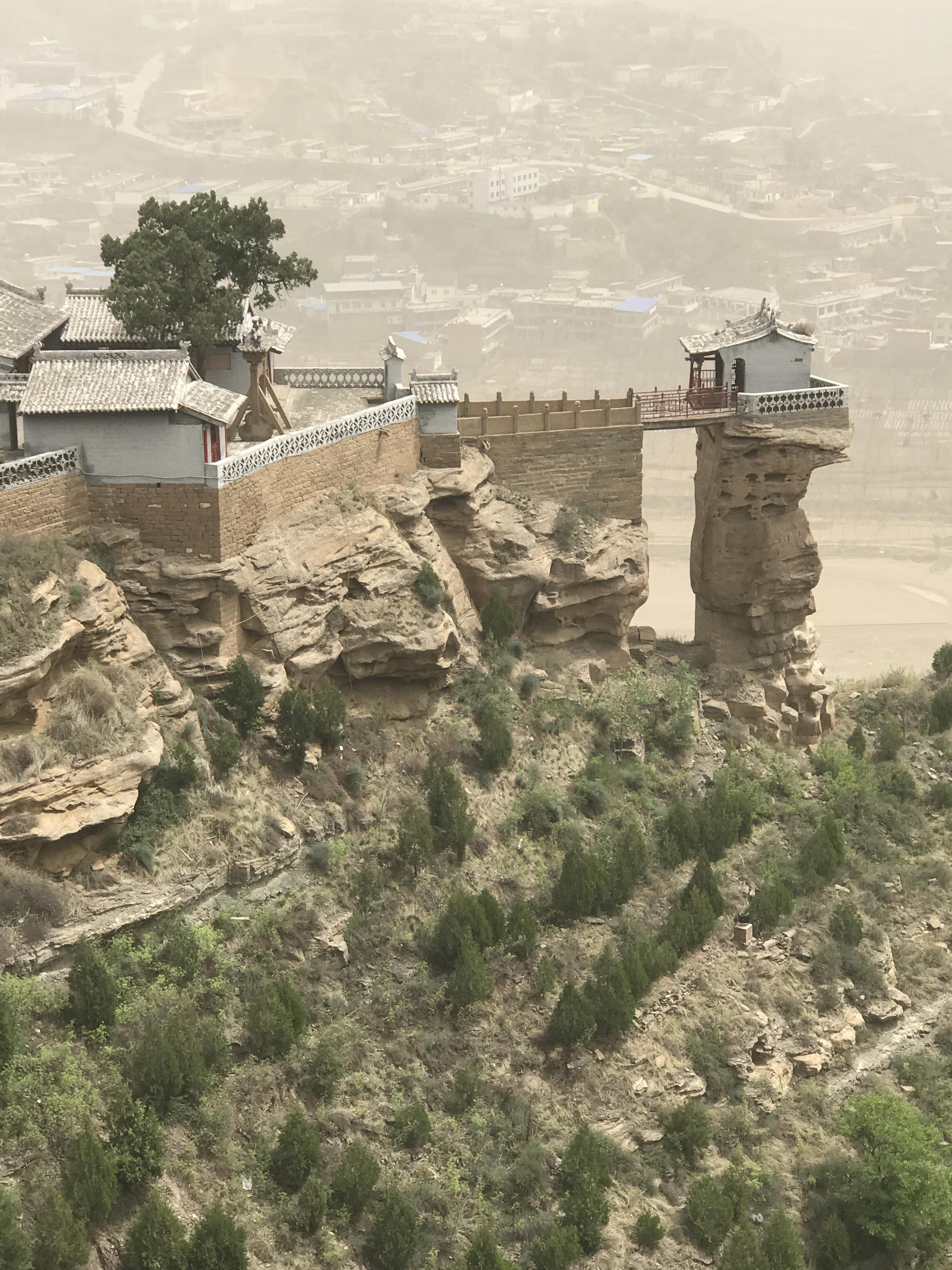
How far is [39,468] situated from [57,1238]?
15218mm

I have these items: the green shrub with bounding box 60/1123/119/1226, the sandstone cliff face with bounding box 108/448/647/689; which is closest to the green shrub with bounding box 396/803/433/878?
the sandstone cliff face with bounding box 108/448/647/689

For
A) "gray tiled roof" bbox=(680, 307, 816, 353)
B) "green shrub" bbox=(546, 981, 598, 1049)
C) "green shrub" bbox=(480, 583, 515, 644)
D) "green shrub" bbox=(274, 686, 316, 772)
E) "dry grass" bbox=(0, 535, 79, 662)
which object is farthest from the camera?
"gray tiled roof" bbox=(680, 307, 816, 353)

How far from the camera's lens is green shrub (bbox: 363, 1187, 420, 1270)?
3105 centimetres

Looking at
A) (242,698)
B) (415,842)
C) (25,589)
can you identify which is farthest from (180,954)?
(25,589)

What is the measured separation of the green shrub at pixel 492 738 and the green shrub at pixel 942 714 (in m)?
15.1

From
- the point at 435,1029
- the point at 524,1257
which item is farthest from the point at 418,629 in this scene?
the point at 524,1257

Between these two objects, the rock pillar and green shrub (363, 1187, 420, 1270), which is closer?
green shrub (363, 1187, 420, 1270)

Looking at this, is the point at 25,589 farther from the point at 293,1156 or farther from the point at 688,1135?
the point at 688,1135

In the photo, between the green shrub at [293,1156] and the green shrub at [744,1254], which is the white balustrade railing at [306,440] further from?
the green shrub at [744,1254]

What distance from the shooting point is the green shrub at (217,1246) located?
94.0ft

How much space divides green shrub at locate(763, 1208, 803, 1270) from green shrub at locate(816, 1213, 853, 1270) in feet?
2.90

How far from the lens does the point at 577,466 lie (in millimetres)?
45875

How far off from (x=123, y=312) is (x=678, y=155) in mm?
129784

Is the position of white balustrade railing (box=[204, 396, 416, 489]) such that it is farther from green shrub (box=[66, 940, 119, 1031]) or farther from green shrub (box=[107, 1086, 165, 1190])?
green shrub (box=[107, 1086, 165, 1190])
